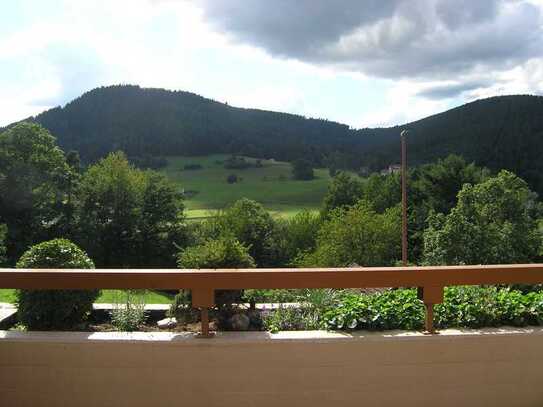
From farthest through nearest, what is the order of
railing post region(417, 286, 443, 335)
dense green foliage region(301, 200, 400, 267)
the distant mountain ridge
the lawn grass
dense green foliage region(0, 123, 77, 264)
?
1. the distant mountain ridge
2. dense green foliage region(301, 200, 400, 267)
3. dense green foliage region(0, 123, 77, 264)
4. the lawn grass
5. railing post region(417, 286, 443, 335)

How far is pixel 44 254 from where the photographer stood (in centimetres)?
397

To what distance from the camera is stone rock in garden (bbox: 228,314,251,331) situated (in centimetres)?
362

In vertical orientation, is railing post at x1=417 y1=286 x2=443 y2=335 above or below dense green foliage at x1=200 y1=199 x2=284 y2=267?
above

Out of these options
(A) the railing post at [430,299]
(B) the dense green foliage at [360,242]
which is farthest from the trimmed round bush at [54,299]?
(B) the dense green foliage at [360,242]

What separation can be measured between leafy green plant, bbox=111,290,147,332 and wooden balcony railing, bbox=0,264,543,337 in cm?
50

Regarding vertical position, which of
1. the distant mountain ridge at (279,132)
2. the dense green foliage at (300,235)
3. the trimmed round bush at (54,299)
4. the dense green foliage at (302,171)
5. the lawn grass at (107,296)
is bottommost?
the dense green foliage at (300,235)

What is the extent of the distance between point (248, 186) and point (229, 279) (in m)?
72.2

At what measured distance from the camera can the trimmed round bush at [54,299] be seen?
12.2 feet

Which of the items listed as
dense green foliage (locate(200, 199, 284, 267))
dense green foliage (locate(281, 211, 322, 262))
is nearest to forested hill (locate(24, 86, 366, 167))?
dense green foliage (locate(200, 199, 284, 267))

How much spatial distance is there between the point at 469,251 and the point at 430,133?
1412 inches

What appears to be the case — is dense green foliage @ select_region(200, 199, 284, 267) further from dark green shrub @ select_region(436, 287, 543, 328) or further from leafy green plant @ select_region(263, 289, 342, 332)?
dark green shrub @ select_region(436, 287, 543, 328)

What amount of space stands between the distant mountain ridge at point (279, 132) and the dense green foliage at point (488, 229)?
65.3 feet

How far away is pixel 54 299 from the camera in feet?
12.2

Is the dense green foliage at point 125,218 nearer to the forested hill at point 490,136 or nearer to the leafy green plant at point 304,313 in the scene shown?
the forested hill at point 490,136
